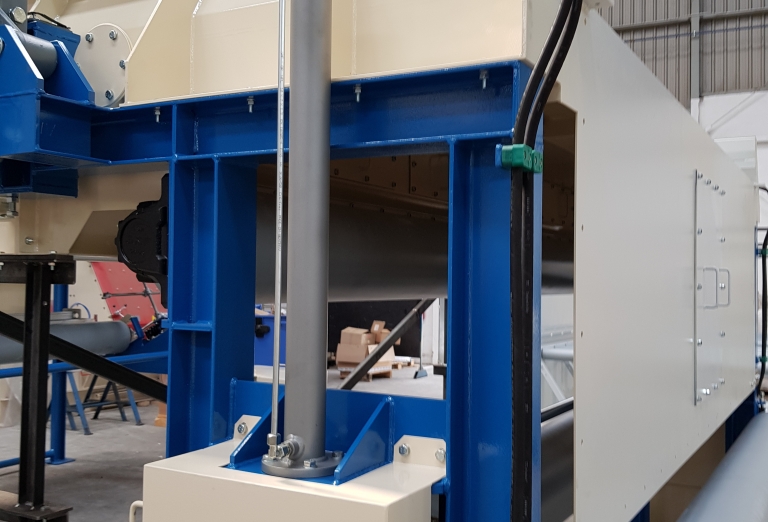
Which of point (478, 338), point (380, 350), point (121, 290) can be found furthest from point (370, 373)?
point (478, 338)

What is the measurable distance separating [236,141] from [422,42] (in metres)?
0.42

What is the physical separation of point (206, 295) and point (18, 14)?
0.74m

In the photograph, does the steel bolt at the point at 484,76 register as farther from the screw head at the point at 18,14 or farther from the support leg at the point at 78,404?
the support leg at the point at 78,404

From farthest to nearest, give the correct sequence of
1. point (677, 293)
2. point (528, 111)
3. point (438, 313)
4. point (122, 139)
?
point (438, 313) < point (677, 293) < point (122, 139) < point (528, 111)

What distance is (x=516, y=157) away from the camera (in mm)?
1057

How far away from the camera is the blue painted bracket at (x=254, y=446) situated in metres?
1.20

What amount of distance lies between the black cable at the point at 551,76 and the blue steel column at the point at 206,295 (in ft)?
1.99

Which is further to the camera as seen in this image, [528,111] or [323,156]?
[323,156]

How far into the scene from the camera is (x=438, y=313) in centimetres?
1079

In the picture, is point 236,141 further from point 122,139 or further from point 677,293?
point 677,293

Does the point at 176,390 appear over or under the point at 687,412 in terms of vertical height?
over

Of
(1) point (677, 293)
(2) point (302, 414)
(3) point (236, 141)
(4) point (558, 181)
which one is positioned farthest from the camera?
(4) point (558, 181)

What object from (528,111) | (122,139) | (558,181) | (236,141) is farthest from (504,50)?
(558,181)

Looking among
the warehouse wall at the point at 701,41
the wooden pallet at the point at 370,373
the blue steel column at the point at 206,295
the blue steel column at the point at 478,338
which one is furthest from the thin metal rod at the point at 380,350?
the warehouse wall at the point at 701,41
